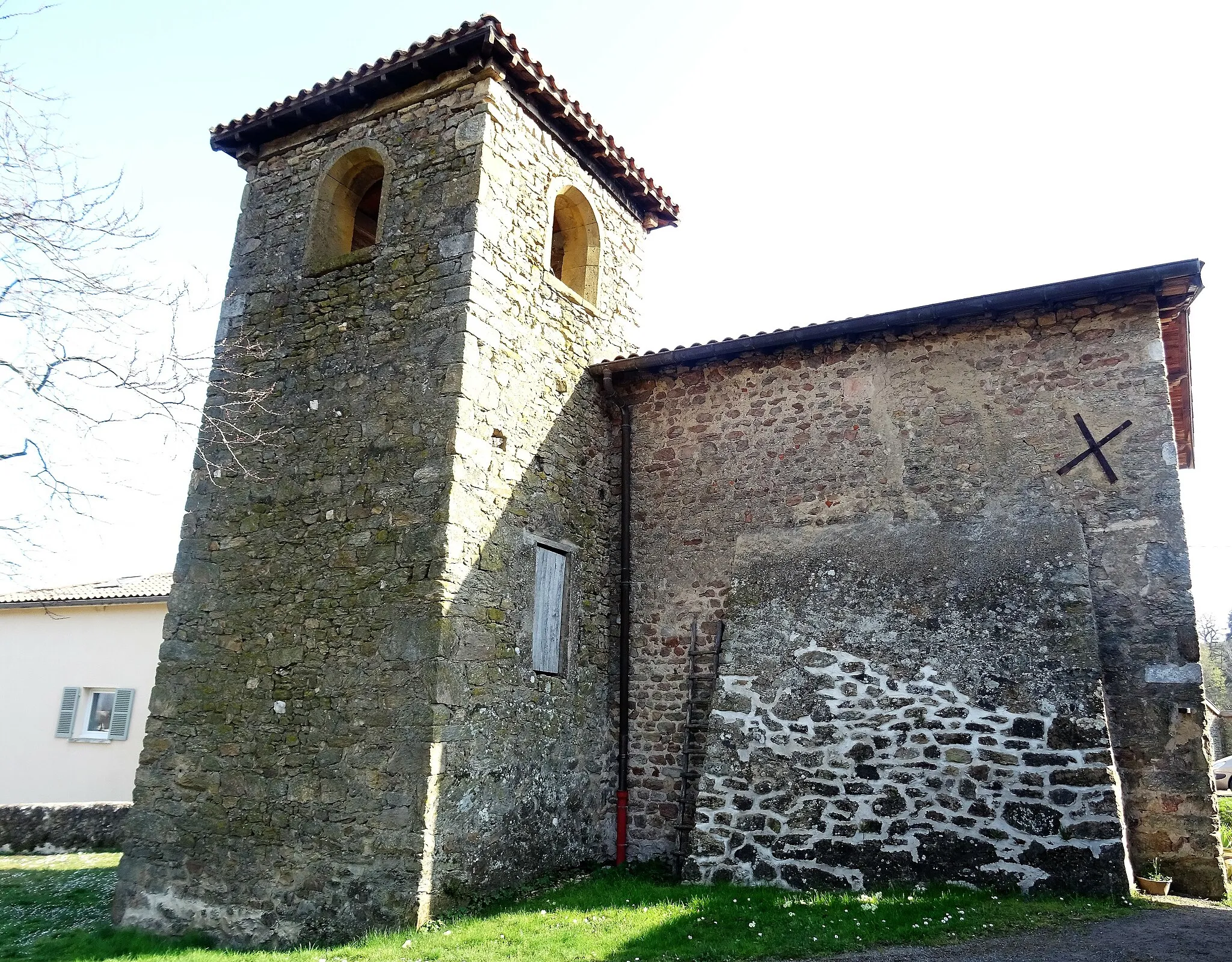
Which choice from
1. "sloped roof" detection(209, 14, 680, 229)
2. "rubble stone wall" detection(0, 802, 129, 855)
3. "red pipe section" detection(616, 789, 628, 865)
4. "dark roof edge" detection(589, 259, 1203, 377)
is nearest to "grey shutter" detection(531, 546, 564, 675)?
"red pipe section" detection(616, 789, 628, 865)

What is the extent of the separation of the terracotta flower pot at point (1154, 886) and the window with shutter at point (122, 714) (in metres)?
15.6

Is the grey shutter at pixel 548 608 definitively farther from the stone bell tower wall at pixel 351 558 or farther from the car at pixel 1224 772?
the car at pixel 1224 772

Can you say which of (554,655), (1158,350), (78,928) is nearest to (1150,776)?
(1158,350)

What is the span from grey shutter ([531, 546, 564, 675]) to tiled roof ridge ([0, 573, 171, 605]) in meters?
10.0

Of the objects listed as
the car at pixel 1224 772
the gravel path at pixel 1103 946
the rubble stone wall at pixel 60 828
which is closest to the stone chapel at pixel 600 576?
the gravel path at pixel 1103 946

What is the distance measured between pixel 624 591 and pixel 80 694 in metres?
12.3

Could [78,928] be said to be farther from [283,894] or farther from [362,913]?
[362,913]

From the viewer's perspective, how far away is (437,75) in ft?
29.7

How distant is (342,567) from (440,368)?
1.98 metres

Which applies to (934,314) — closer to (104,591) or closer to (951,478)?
(951,478)

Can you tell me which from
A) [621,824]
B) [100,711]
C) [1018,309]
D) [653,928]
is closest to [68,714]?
[100,711]

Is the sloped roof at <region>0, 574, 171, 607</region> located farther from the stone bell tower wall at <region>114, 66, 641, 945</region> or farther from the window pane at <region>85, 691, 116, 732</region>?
the stone bell tower wall at <region>114, 66, 641, 945</region>

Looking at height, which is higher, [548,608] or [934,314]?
[934,314]

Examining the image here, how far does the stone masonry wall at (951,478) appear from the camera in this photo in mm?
7051
